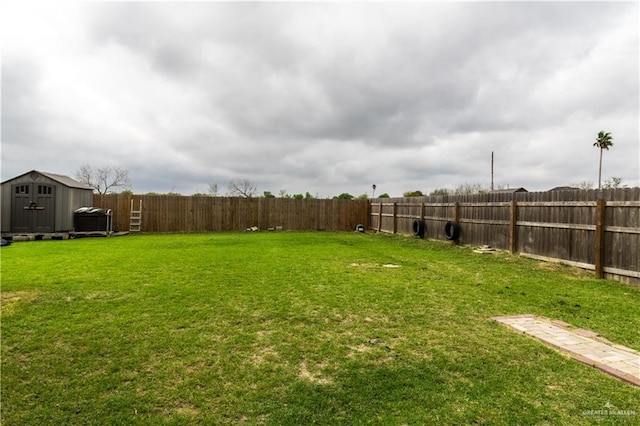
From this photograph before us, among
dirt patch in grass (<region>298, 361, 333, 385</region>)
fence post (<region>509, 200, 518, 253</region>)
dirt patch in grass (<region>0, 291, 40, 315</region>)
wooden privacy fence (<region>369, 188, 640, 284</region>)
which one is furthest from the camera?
fence post (<region>509, 200, 518, 253</region>)

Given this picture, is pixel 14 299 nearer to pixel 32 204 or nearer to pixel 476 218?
pixel 476 218

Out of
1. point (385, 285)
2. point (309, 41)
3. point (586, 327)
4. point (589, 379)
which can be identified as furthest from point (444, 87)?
point (589, 379)

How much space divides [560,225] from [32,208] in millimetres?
17859

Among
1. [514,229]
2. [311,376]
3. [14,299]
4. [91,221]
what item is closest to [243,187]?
[91,221]

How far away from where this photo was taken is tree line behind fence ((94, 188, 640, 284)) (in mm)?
6168

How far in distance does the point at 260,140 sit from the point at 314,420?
20.3m

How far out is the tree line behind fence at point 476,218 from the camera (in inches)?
243

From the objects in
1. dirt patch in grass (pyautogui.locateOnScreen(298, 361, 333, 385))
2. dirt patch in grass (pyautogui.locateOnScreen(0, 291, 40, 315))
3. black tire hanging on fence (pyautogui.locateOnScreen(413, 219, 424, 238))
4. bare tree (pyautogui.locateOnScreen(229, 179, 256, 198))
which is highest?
bare tree (pyautogui.locateOnScreen(229, 179, 256, 198))

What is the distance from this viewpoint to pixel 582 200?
273 inches

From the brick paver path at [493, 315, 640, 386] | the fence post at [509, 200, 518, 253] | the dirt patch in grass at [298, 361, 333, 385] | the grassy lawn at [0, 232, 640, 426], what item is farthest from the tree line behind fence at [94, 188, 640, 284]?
the dirt patch in grass at [298, 361, 333, 385]

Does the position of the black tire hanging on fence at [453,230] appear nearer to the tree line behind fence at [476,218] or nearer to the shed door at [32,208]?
the tree line behind fence at [476,218]

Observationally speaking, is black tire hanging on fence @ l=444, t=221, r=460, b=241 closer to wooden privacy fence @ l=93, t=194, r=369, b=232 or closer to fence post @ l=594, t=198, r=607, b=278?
fence post @ l=594, t=198, r=607, b=278

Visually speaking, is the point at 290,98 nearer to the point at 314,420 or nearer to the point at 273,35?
the point at 273,35

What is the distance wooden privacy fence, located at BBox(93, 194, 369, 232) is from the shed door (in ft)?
8.59
